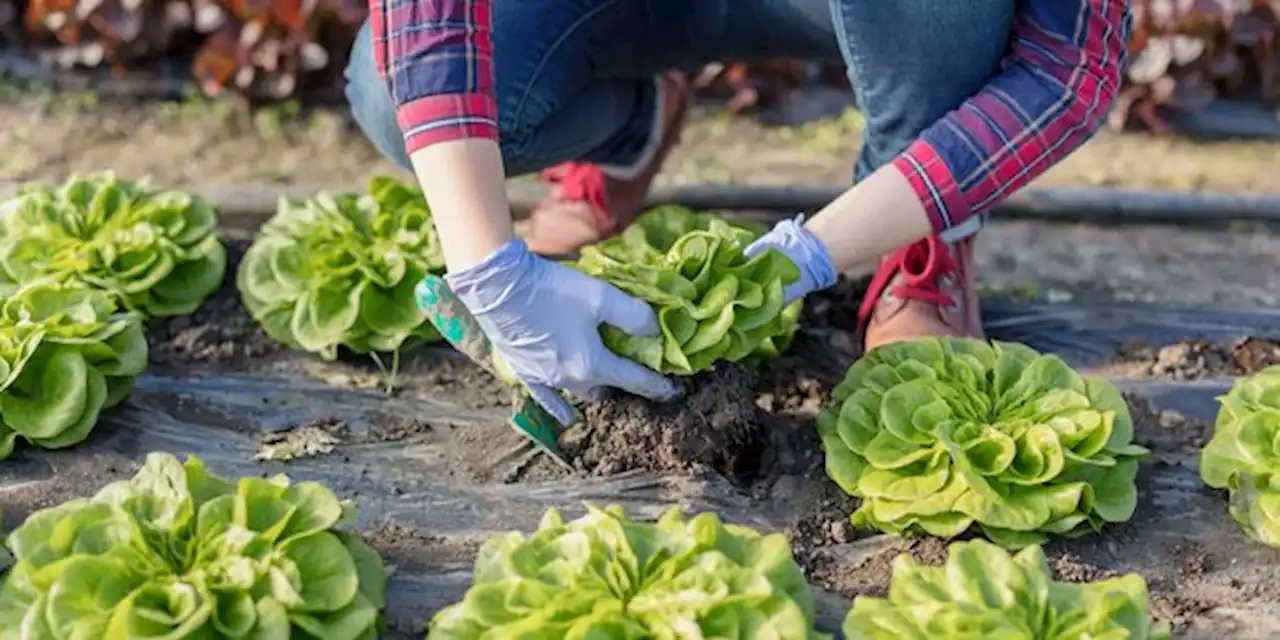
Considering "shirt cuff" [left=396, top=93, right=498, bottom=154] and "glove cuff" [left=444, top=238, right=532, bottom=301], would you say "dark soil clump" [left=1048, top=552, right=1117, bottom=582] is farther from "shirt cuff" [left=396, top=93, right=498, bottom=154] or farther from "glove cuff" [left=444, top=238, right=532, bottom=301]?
"shirt cuff" [left=396, top=93, right=498, bottom=154]

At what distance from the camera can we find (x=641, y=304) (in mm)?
2020

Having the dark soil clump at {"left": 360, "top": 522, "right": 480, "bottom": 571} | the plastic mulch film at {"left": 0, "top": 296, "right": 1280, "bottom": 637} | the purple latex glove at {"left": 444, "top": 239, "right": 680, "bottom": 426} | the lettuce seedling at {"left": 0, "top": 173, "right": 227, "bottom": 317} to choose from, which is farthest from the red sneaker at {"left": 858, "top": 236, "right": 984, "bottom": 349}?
the lettuce seedling at {"left": 0, "top": 173, "right": 227, "bottom": 317}

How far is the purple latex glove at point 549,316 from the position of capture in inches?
76.2

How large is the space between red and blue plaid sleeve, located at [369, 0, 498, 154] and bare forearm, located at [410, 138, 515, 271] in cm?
2

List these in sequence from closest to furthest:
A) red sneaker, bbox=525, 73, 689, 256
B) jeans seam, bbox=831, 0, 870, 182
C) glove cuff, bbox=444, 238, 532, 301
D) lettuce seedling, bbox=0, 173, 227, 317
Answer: glove cuff, bbox=444, 238, 532, 301
jeans seam, bbox=831, 0, 870, 182
lettuce seedling, bbox=0, 173, 227, 317
red sneaker, bbox=525, 73, 689, 256

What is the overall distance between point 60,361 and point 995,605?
1.46 meters

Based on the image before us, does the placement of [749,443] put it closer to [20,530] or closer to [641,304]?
[641,304]

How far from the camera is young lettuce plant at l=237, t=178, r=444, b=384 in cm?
252

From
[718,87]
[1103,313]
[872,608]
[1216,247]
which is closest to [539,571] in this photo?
[872,608]

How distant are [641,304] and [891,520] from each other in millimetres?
474

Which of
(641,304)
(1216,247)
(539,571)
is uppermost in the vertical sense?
(641,304)

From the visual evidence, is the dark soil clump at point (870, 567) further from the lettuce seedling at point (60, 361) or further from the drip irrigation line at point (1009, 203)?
the drip irrigation line at point (1009, 203)

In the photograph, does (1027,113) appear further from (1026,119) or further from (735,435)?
(735,435)

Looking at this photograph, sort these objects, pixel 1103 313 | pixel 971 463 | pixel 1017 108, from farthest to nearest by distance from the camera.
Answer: pixel 1103 313, pixel 1017 108, pixel 971 463
